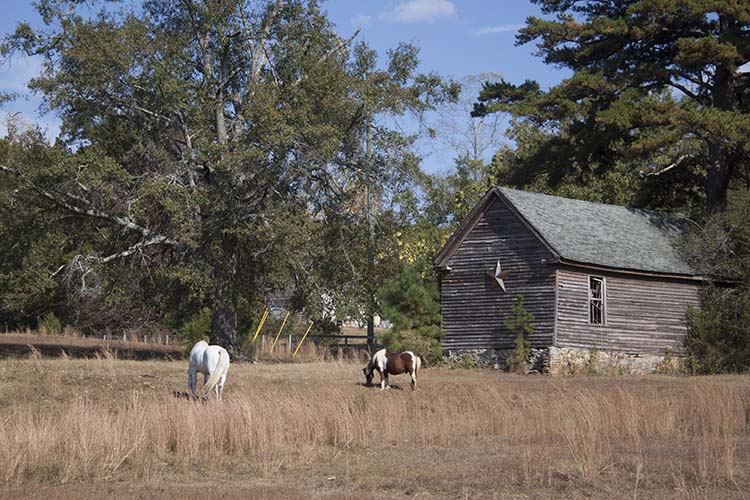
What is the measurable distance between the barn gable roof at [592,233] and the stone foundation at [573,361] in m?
2.96

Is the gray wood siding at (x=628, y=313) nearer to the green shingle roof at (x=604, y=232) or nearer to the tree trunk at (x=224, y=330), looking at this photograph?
the green shingle roof at (x=604, y=232)

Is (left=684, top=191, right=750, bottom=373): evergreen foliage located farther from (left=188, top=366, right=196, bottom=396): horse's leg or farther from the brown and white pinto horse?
(left=188, top=366, right=196, bottom=396): horse's leg

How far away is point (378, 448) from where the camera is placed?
15.2 m

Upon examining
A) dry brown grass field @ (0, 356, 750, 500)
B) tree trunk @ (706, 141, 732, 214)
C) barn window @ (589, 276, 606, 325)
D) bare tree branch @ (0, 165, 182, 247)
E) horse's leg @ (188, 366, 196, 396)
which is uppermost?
tree trunk @ (706, 141, 732, 214)

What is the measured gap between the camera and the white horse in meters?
19.6

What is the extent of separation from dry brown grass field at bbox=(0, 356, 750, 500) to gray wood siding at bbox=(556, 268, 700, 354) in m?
11.7

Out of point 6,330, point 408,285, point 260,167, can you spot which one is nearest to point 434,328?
point 408,285

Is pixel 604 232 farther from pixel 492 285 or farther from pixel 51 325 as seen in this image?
pixel 51 325

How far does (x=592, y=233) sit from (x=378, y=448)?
21635mm

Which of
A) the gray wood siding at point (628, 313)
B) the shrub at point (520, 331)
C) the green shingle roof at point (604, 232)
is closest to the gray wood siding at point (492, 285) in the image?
the shrub at point (520, 331)

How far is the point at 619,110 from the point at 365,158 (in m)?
9.73

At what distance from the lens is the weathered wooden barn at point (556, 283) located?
1284 inches

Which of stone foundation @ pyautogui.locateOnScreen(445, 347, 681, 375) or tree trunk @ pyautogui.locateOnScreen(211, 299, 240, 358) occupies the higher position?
tree trunk @ pyautogui.locateOnScreen(211, 299, 240, 358)

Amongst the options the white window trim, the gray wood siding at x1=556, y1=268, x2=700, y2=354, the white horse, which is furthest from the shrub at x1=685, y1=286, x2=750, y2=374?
the white horse
